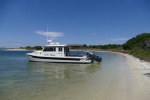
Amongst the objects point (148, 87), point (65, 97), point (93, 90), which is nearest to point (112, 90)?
point (93, 90)

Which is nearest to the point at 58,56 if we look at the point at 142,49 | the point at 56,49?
the point at 56,49

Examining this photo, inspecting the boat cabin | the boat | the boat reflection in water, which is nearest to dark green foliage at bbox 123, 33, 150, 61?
the boat

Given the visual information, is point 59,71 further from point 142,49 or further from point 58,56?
point 142,49

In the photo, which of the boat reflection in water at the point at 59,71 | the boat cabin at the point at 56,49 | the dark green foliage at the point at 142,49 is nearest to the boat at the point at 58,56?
the boat cabin at the point at 56,49

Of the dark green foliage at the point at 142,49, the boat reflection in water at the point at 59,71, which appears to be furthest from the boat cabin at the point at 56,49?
the dark green foliage at the point at 142,49

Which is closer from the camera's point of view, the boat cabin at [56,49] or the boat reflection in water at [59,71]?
the boat reflection in water at [59,71]

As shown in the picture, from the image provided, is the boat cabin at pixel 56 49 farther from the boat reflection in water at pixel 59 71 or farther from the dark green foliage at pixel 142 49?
the dark green foliage at pixel 142 49

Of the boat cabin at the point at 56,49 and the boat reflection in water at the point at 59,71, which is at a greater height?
the boat cabin at the point at 56,49

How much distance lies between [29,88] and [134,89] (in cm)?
575

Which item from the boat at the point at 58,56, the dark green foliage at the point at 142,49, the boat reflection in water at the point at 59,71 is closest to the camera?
the boat reflection in water at the point at 59,71

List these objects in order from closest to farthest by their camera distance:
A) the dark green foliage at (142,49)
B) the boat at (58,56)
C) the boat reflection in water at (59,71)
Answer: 1. the boat reflection in water at (59,71)
2. the boat at (58,56)
3. the dark green foliage at (142,49)

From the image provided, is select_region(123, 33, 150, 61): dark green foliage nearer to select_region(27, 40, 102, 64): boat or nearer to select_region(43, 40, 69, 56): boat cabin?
select_region(27, 40, 102, 64): boat

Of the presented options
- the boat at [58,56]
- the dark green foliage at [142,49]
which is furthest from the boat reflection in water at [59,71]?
the dark green foliage at [142,49]

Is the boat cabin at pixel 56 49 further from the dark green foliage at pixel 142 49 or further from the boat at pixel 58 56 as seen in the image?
the dark green foliage at pixel 142 49
